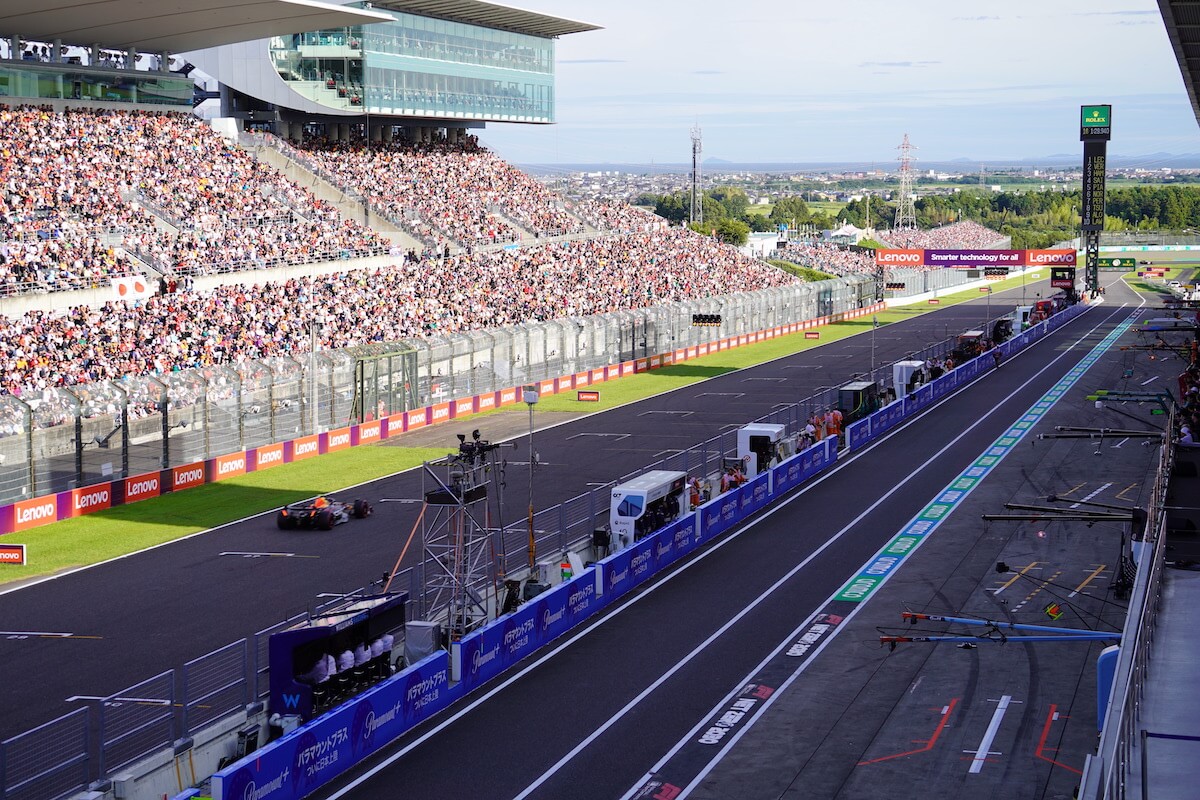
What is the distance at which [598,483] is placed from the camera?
38.2 metres

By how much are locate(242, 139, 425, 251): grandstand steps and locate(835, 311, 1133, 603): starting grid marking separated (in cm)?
3261

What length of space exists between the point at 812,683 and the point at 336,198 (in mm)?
54466

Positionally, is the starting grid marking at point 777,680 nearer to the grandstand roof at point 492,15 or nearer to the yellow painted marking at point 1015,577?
the yellow painted marking at point 1015,577

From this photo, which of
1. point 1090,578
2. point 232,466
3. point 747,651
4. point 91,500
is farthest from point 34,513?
point 1090,578

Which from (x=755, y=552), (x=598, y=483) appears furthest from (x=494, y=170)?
(x=755, y=552)

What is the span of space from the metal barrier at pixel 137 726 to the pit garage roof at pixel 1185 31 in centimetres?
2139

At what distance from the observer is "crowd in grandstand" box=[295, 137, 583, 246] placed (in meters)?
74.1

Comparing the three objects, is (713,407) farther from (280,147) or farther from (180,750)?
(180,750)

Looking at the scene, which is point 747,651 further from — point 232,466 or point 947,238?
point 947,238

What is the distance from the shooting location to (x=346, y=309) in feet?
180

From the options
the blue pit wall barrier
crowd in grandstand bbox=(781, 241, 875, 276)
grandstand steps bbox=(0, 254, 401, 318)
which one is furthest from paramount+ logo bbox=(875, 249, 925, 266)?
the blue pit wall barrier

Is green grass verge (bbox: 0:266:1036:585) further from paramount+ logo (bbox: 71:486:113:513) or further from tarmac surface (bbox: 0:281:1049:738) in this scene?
tarmac surface (bbox: 0:281:1049:738)

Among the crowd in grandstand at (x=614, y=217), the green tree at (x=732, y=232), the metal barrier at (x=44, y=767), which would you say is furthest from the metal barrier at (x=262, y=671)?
the green tree at (x=732, y=232)

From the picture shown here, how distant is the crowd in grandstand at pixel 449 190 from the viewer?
2916 inches
